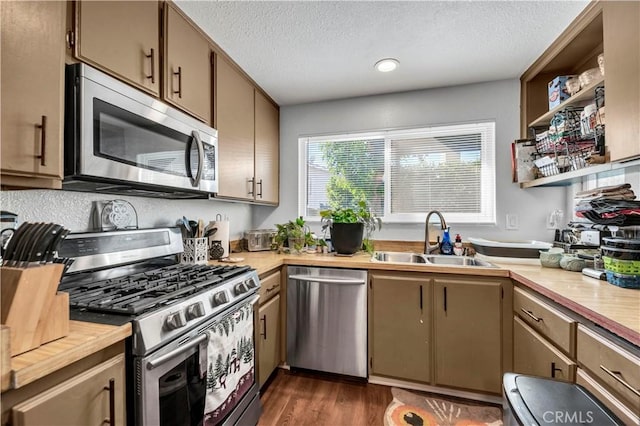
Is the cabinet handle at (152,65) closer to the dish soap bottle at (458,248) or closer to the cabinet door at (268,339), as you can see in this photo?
the cabinet door at (268,339)

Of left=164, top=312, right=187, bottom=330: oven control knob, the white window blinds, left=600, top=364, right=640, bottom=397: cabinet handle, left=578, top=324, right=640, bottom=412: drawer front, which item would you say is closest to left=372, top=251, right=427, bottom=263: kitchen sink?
the white window blinds

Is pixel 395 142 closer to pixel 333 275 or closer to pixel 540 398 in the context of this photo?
pixel 333 275

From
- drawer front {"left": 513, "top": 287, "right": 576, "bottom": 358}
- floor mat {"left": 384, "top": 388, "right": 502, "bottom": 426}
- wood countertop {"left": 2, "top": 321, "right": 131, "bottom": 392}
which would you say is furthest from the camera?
floor mat {"left": 384, "top": 388, "right": 502, "bottom": 426}

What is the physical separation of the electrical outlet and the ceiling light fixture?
58.5 inches

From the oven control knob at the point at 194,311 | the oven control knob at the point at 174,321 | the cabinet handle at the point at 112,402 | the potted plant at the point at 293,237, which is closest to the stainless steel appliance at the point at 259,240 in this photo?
the potted plant at the point at 293,237

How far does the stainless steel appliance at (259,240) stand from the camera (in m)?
2.57

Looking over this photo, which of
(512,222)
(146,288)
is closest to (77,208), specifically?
(146,288)

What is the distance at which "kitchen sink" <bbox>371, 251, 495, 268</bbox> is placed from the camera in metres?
2.11

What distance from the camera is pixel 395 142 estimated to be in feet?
8.63

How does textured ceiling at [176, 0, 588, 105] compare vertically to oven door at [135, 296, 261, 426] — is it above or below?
above

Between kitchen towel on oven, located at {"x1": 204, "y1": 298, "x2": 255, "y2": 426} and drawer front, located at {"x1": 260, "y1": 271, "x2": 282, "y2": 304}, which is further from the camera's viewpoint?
drawer front, located at {"x1": 260, "y1": 271, "x2": 282, "y2": 304}

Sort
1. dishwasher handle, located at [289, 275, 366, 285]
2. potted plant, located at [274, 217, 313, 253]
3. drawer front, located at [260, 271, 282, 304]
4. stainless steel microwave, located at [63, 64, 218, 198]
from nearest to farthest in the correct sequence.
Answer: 1. stainless steel microwave, located at [63, 64, 218, 198]
2. drawer front, located at [260, 271, 282, 304]
3. dishwasher handle, located at [289, 275, 366, 285]
4. potted plant, located at [274, 217, 313, 253]

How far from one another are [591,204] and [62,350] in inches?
86.3
